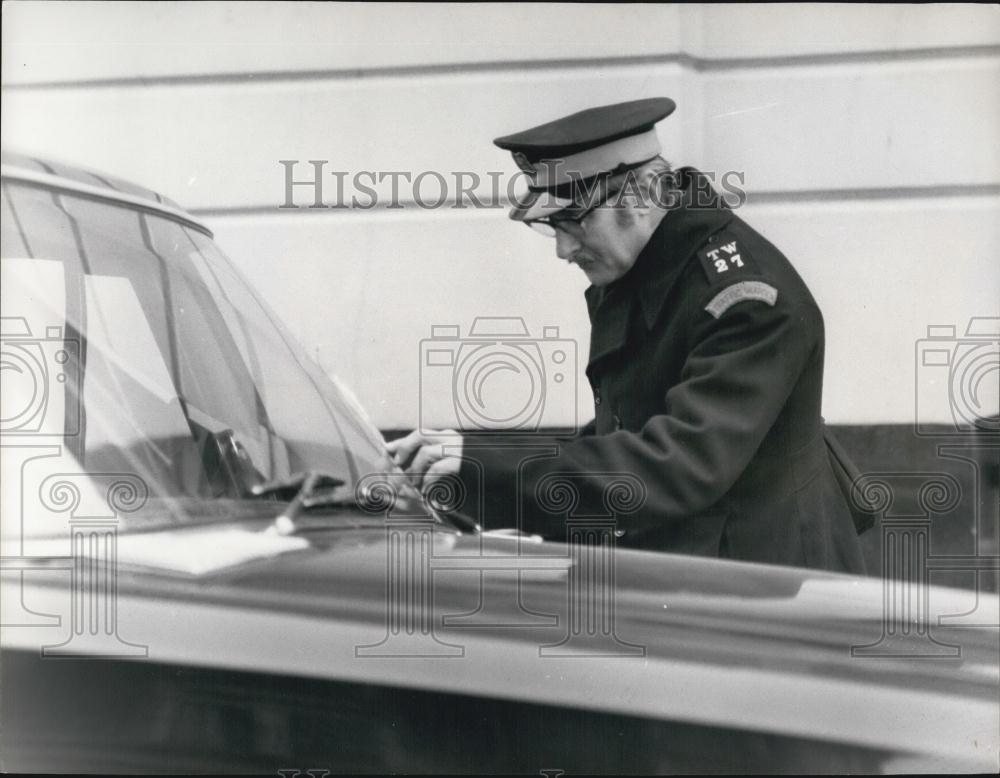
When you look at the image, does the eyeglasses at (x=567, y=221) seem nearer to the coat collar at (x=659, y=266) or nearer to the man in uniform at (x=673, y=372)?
the man in uniform at (x=673, y=372)

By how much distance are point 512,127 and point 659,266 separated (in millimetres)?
401

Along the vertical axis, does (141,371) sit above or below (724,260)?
below

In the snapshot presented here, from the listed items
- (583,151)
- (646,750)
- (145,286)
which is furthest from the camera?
(583,151)

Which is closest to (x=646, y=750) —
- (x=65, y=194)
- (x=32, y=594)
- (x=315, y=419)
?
(x=315, y=419)

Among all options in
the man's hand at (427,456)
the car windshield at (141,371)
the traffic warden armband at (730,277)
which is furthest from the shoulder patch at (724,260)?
the car windshield at (141,371)

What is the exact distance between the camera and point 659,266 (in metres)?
2.31

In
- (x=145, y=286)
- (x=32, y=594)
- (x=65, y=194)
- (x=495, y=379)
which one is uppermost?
(x=65, y=194)

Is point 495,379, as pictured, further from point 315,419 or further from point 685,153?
point 685,153

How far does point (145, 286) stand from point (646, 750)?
3.88 ft

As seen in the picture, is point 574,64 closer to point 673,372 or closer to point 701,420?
point 673,372

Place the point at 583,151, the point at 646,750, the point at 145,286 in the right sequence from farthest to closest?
1. the point at 583,151
2. the point at 145,286
3. the point at 646,750

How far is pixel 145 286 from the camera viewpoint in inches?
84.4

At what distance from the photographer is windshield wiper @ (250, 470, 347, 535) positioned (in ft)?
6.68
